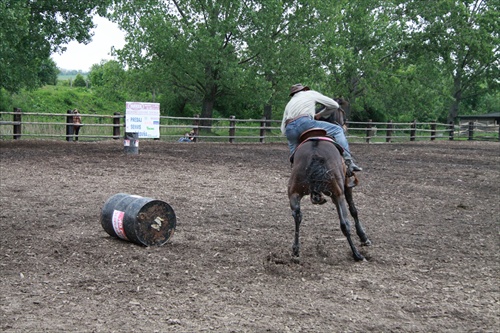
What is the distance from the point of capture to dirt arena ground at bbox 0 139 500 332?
172 inches

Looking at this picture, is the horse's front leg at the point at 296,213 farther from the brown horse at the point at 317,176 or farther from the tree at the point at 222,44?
the tree at the point at 222,44

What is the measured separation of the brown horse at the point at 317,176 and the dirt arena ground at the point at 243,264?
469 mm

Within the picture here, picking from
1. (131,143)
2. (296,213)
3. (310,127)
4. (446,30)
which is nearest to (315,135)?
(310,127)

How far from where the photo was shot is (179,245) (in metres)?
6.50

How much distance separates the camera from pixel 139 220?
6.25 meters

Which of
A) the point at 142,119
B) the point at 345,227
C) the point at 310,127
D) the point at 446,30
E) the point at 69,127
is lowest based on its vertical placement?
the point at 345,227

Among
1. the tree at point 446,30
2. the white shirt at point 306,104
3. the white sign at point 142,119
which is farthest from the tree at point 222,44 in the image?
the white shirt at point 306,104

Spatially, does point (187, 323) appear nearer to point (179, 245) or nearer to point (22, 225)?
point (179, 245)

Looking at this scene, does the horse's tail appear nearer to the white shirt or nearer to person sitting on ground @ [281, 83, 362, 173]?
person sitting on ground @ [281, 83, 362, 173]

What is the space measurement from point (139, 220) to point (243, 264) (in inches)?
51.2

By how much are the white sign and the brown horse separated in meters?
12.5

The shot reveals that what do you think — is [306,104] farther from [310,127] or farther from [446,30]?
[446,30]

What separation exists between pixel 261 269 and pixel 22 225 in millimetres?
3424

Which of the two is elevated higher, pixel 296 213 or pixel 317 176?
pixel 317 176
